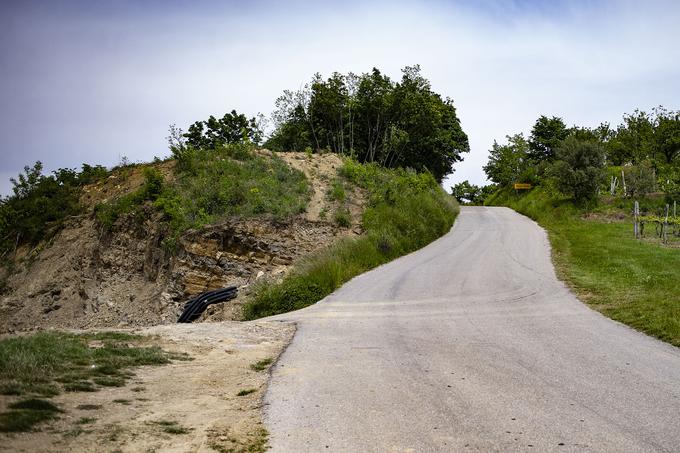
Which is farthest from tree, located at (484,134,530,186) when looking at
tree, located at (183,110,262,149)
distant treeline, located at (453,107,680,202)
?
tree, located at (183,110,262,149)

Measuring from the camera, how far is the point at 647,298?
1273 cm

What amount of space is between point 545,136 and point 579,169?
2118cm

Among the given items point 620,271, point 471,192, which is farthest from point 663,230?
point 471,192

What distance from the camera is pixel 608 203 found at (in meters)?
36.5

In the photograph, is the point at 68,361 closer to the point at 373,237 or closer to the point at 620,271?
the point at 620,271

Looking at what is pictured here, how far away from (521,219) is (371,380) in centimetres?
3223

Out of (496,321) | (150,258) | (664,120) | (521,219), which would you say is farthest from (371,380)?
(664,120)

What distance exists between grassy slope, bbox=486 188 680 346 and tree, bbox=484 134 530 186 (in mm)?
23646

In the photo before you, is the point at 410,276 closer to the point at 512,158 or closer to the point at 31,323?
the point at 31,323

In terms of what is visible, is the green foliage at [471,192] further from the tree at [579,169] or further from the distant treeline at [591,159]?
the tree at [579,169]

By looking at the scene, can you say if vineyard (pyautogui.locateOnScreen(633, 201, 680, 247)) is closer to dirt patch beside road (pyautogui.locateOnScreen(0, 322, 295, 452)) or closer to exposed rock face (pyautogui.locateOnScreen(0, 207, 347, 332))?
exposed rock face (pyautogui.locateOnScreen(0, 207, 347, 332))

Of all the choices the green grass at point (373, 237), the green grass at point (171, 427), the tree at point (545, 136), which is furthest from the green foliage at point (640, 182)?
the green grass at point (171, 427)

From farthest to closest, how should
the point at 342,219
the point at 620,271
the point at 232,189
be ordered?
the point at 342,219
the point at 232,189
the point at 620,271

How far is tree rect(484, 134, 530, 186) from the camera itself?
57.7 meters
